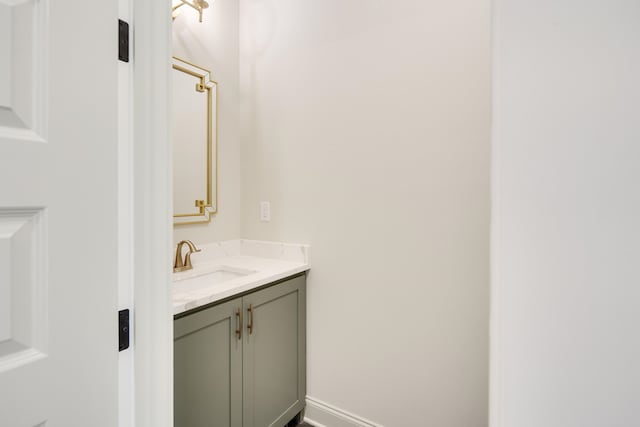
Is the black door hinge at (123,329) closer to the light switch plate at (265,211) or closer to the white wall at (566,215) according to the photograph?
the white wall at (566,215)

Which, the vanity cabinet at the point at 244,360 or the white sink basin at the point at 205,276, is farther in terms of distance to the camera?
the white sink basin at the point at 205,276

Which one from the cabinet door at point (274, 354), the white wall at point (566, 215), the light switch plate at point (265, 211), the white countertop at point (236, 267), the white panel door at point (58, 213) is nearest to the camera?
the white wall at point (566, 215)

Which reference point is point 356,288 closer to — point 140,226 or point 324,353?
point 324,353

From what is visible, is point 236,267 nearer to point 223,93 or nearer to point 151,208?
point 151,208

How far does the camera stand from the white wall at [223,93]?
1734 millimetres

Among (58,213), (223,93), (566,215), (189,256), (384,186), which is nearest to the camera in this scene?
(566,215)

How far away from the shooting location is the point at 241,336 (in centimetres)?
138

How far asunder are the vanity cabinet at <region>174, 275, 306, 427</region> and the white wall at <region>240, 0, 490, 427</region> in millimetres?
151

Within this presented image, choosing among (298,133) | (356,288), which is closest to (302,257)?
(356,288)

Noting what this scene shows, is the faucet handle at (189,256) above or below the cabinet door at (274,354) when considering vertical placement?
above

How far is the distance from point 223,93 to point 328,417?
1.99m

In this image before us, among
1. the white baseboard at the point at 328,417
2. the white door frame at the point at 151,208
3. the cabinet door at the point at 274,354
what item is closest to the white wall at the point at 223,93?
the cabinet door at the point at 274,354

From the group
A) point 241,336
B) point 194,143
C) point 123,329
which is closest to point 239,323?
point 241,336

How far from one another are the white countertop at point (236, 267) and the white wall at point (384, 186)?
10 cm
